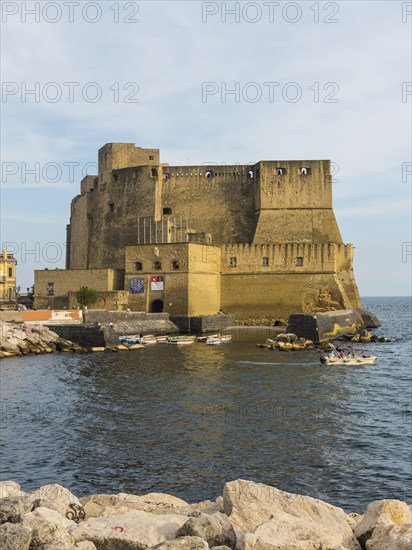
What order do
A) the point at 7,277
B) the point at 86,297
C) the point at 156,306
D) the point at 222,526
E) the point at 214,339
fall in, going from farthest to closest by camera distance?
the point at 7,277 → the point at 156,306 → the point at 86,297 → the point at 214,339 → the point at 222,526

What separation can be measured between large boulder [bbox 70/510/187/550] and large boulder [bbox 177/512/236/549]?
21cm

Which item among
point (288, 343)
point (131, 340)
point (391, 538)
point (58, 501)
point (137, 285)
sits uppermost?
point (137, 285)

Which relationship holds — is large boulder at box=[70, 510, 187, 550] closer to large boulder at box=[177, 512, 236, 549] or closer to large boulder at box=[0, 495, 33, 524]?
large boulder at box=[177, 512, 236, 549]

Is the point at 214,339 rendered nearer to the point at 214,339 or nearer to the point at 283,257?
the point at 214,339

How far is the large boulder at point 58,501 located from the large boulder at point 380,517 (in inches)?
102

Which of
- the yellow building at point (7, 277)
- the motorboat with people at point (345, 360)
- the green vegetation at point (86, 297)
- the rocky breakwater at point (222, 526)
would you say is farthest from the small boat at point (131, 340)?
the rocky breakwater at point (222, 526)

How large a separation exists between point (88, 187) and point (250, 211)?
45.7ft

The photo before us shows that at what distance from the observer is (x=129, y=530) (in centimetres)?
487

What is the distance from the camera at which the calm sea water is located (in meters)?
10.3

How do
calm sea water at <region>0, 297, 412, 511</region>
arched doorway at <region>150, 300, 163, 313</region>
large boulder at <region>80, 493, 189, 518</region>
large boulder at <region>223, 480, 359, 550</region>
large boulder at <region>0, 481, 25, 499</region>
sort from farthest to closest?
arched doorway at <region>150, 300, 163, 313</region> → calm sea water at <region>0, 297, 412, 511</region> → large boulder at <region>0, 481, 25, 499</region> → large boulder at <region>80, 493, 189, 518</region> → large boulder at <region>223, 480, 359, 550</region>

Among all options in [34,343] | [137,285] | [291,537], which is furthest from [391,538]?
[137,285]

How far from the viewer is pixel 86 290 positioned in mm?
38344

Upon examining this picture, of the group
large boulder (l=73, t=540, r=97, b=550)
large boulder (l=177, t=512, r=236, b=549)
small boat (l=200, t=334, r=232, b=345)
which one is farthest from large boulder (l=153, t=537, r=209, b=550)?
small boat (l=200, t=334, r=232, b=345)

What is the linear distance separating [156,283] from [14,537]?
113ft
